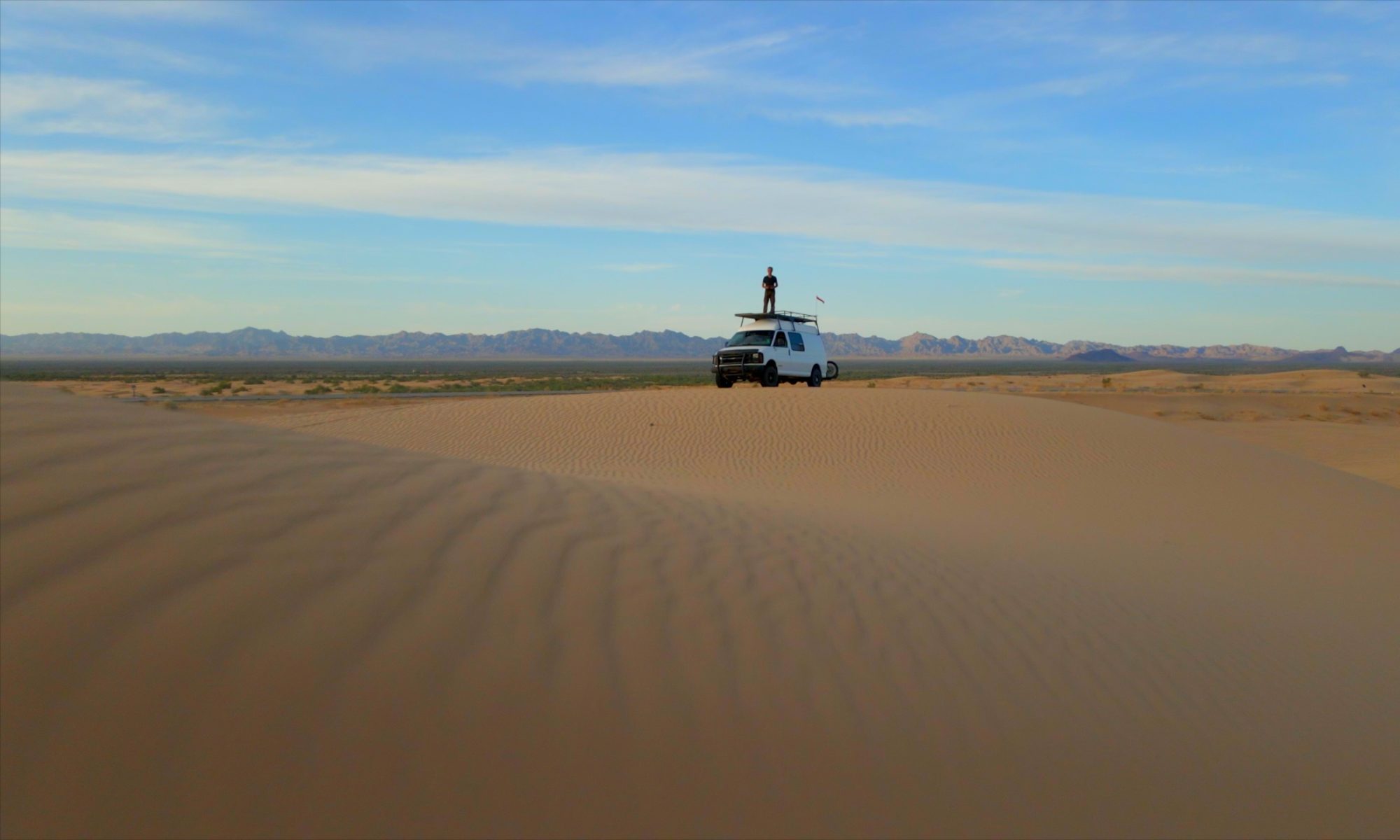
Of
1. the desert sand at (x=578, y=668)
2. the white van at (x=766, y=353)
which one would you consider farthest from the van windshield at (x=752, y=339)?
the desert sand at (x=578, y=668)

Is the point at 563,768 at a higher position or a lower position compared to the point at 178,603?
lower

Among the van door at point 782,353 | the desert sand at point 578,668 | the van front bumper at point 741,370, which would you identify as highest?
the van door at point 782,353

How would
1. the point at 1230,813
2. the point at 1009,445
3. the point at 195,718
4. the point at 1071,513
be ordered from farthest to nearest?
the point at 1009,445 → the point at 1071,513 → the point at 1230,813 → the point at 195,718

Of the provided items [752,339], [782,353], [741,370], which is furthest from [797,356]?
[741,370]

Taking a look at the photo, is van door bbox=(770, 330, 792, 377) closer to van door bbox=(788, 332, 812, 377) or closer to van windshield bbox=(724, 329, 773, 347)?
van door bbox=(788, 332, 812, 377)

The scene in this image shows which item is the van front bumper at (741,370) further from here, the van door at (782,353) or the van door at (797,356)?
the van door at (797,356)

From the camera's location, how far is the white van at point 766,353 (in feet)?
80.9

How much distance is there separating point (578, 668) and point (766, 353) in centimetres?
2110

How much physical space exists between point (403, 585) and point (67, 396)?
123 inches

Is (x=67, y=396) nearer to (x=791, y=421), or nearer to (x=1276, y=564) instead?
(x=1276, y=564)

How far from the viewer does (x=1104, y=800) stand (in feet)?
12.1

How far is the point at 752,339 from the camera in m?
25.0

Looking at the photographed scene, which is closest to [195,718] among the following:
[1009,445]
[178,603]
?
[178,603]

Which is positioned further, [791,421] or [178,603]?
[791,421]
